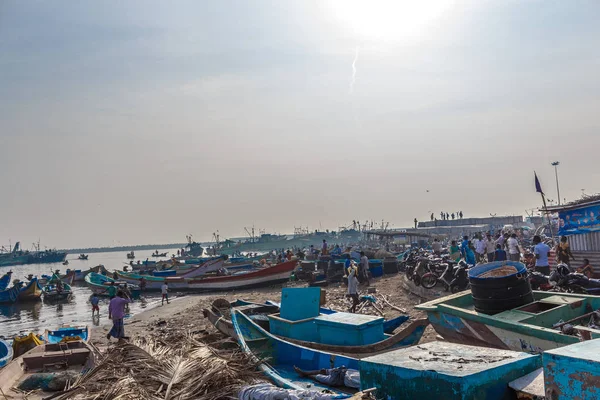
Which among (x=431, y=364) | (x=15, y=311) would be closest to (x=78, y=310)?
(x=15, y=311)

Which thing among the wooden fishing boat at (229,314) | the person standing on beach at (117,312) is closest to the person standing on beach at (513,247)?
the wooden fishing boat at (229,314)

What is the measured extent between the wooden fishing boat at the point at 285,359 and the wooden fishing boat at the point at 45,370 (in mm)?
3524

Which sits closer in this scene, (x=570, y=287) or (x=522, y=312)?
(x=522, y=312)

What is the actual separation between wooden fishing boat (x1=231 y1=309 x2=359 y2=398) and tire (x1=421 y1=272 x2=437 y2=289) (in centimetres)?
857

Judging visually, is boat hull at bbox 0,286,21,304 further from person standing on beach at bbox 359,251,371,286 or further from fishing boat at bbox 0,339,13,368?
person standing on beach at bbox 359,251,371,286

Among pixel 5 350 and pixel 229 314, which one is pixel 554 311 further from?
pixel 5 350

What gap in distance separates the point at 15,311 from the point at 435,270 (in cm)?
2971

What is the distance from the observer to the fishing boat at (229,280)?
30625mm

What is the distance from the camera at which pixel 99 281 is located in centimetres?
3944

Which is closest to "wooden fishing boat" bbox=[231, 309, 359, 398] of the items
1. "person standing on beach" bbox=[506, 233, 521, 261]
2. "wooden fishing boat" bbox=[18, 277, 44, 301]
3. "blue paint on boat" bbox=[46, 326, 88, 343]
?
"blue paint on boat" bbox=[46, 326, 88, 343]

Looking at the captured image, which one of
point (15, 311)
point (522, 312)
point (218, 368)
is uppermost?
point (522, 312)

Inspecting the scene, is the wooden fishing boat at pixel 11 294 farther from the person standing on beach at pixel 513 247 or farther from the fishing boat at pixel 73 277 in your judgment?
the person standing on beach at pixel 513 247

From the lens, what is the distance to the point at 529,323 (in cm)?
685

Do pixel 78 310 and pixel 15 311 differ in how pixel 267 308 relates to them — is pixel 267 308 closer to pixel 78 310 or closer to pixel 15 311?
pixel 78 310
